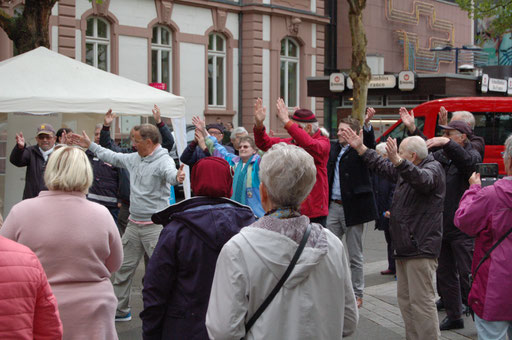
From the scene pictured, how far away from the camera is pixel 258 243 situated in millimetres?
2789

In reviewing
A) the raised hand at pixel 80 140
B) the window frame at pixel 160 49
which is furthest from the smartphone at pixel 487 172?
the window frame at pixel 160 49

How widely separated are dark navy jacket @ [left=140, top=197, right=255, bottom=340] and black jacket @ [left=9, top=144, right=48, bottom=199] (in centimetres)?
511

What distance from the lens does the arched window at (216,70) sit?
1013 inches

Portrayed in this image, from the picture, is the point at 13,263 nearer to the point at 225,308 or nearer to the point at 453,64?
the point at 225,308

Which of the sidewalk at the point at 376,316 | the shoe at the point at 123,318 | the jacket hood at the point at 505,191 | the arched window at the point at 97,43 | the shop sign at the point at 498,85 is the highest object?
the arched window at the point at 97,43

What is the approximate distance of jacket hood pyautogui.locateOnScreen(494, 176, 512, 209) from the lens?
4105 millimetres

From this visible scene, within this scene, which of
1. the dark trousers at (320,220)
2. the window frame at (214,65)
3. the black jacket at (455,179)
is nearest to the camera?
the black jacket at (455,179)

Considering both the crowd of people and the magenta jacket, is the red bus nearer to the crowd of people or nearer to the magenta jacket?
the crowd of people

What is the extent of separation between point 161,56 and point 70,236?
2074 centimetres

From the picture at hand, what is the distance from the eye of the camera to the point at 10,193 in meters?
10.1

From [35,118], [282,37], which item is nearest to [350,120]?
[35,118]

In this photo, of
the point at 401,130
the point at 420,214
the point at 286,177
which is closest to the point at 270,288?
the point at 286,177

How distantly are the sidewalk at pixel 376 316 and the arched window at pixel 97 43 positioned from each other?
14082 mm

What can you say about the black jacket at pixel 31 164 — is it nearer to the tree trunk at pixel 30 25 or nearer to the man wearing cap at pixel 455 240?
the tree trunk at pixel 30 25
